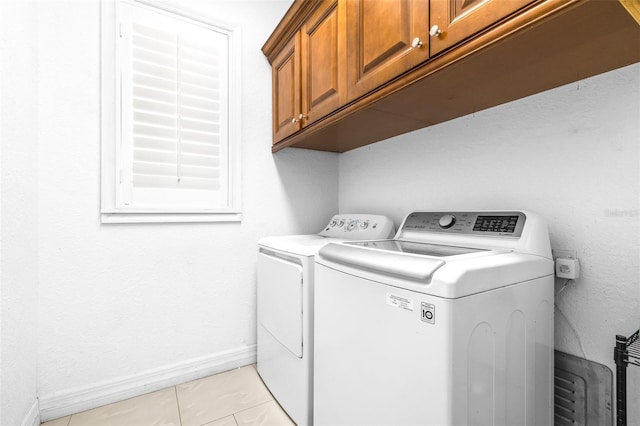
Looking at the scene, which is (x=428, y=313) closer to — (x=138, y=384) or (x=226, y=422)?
(x=226, y=422)

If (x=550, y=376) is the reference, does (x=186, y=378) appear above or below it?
below

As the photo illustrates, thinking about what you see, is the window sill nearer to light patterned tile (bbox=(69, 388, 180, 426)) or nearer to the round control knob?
light patterned tile (bbox=(69, 388, 180, 426))

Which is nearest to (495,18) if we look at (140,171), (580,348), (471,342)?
(471,342)

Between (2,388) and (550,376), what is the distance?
6.61 feet

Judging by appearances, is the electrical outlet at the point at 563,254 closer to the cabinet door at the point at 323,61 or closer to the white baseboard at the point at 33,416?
the cabinet door at the point at 323,61

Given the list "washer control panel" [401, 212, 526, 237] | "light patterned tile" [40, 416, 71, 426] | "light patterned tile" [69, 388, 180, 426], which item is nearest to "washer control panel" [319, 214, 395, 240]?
"washer control panel" [401, 212, 526, 237]

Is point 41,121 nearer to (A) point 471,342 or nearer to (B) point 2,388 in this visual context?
(B) point 2,388

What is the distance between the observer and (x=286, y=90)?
185 centimetres

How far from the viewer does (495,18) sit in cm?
78

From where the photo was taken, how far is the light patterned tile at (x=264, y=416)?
4.73ft

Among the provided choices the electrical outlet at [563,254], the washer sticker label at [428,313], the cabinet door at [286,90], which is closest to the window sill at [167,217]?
the cabinet door at [286,90]

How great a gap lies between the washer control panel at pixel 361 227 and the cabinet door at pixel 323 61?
26.5 inches

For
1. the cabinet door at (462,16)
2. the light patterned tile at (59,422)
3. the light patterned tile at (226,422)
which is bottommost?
the light patterned tile at (59,422)

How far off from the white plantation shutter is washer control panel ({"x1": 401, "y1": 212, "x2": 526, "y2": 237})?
3.87 feet
